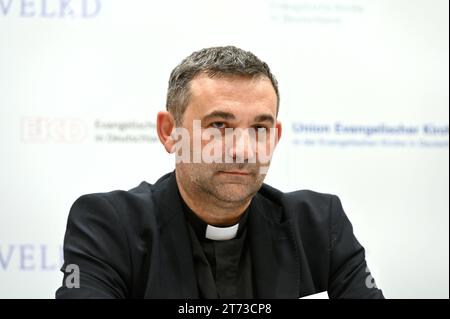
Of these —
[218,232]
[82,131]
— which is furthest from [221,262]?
[82,131]

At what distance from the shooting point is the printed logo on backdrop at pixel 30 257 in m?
2.81

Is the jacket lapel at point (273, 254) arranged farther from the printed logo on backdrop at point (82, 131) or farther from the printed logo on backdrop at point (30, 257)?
the printed logo on backdrop at point (30, 257)

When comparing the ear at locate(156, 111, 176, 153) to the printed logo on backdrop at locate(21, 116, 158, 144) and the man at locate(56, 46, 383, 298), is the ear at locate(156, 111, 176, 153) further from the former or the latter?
the printed logo on backdrop at locate(21, 116, 158, 144)

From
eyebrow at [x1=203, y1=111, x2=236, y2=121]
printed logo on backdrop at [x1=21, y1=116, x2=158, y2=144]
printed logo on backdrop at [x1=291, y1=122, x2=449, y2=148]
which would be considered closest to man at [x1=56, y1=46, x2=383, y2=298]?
eyebrow at [x1=203, y1=111, x2=236, y2=121]

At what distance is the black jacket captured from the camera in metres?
1.57

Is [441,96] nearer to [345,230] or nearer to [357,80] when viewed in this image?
[357,80]

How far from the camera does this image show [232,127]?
1560mm

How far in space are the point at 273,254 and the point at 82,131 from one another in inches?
58.4

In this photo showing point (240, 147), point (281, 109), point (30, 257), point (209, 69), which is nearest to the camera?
point (240, 147)

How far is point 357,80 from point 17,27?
177 cm

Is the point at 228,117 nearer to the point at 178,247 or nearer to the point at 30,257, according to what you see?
the point at 178,247

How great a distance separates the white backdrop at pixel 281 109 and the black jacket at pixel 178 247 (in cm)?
109

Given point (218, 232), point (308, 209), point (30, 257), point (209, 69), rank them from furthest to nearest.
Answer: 1. point (30, 257)
2. point (308, 209)
3. point (218, 232)
4. point (209, 69)

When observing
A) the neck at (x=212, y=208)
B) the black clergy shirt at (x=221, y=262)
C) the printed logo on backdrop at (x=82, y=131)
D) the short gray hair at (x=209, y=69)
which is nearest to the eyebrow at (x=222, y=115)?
the short gray hair at (x=209, y=69)
